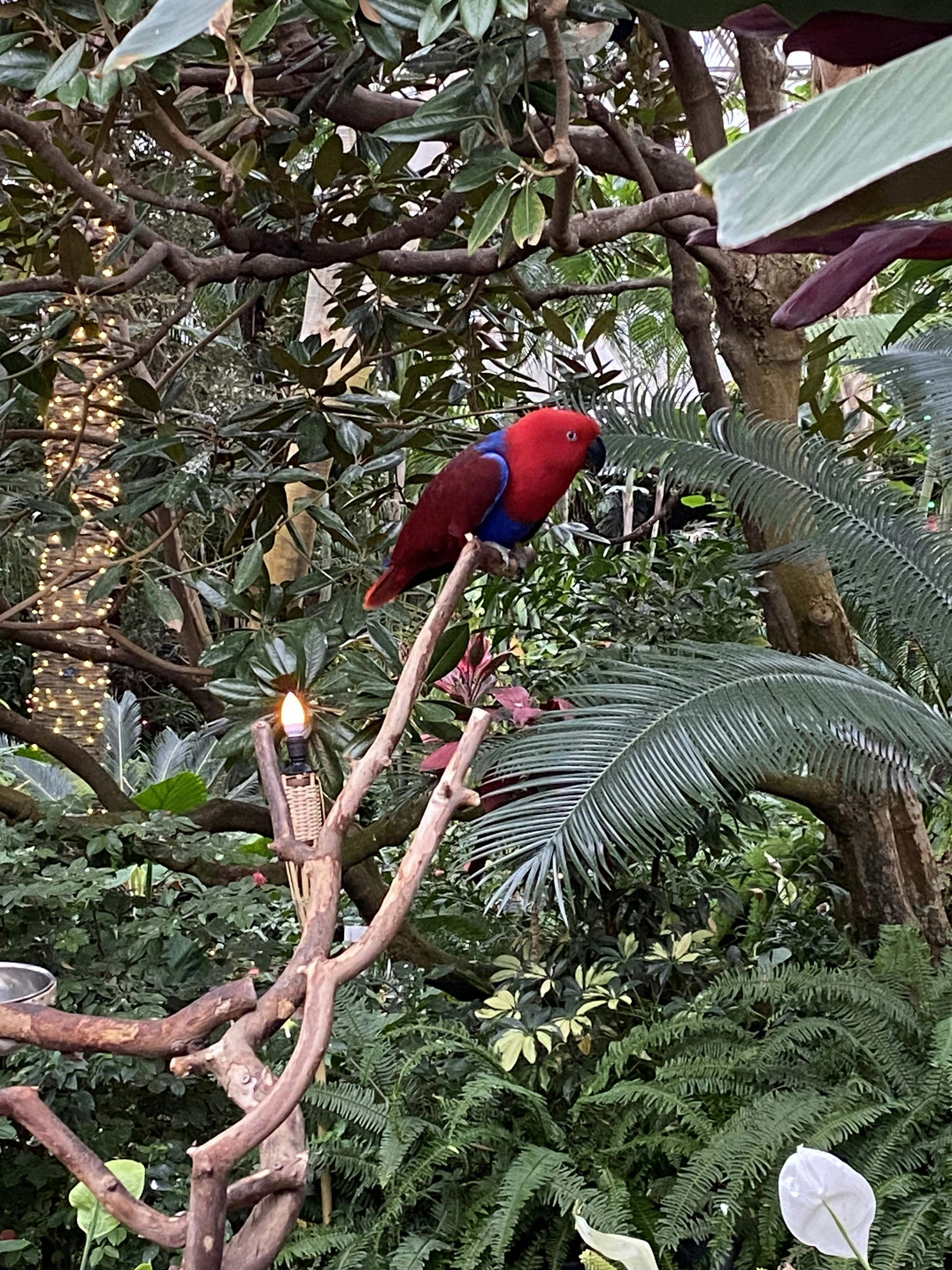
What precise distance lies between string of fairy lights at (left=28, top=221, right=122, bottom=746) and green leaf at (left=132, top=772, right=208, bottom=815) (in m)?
0.33

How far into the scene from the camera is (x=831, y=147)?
16cm

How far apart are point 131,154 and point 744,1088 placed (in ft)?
6.92

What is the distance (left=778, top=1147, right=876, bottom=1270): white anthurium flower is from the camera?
0.47 m

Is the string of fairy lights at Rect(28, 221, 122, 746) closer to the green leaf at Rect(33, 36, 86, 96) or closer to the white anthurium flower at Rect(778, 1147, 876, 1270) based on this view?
the green leaf at Rect(33, 36, 86, 96)

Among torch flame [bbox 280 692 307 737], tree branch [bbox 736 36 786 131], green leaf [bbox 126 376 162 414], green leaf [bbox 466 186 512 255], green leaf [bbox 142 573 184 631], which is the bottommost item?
torch flame [bbox 280 692 307 737]

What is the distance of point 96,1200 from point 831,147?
784 mm

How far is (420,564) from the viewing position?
4.40 feet

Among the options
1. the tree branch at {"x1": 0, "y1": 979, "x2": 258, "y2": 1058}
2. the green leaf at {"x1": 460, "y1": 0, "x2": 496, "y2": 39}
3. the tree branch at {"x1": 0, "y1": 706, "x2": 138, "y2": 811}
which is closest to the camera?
the tree branch at {"x1": 0, "y1": 979, "x2": 258, "y2": 1058}

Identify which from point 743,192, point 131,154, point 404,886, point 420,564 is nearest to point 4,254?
point 131,154

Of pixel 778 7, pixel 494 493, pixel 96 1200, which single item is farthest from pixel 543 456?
pixel 778 7

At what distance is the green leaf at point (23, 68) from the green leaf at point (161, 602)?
2.11 ft

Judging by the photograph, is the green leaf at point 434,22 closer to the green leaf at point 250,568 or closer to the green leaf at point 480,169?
the green leaf at point 480,169

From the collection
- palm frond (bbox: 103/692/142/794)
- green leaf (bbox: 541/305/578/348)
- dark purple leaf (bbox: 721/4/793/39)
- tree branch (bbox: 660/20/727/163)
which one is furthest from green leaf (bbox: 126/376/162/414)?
palm frond (bbox: 103/692/142/794)

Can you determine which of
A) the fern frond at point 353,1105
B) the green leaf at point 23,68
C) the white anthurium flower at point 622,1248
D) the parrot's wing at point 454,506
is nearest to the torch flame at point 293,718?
the white anthurium flower at point 622,1248
